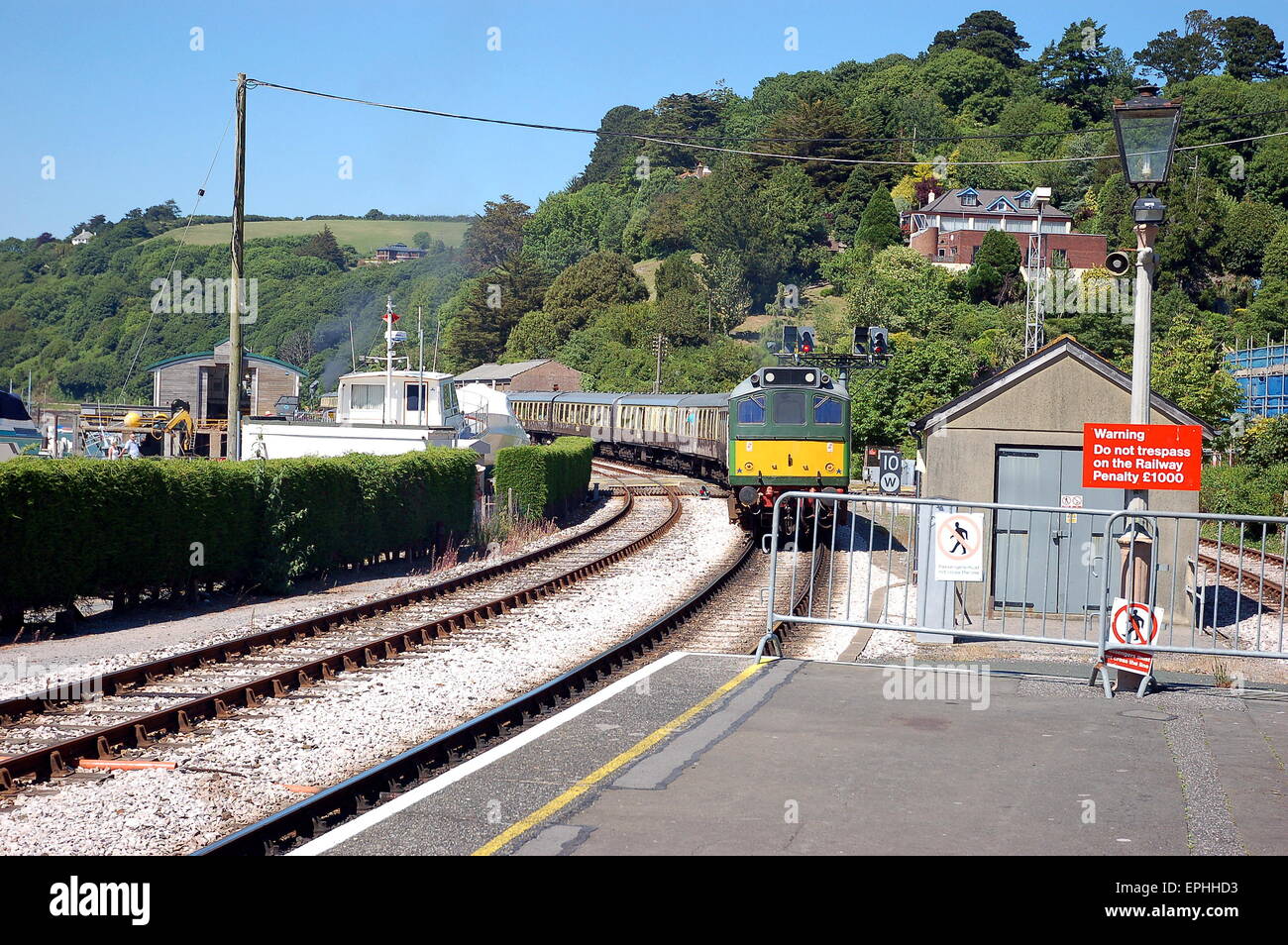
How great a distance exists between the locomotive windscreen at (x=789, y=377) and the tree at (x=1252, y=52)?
141738 millimetres

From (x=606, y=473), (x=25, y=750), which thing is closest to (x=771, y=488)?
(x=25, y=750)

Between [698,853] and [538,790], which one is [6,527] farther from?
[698,853]

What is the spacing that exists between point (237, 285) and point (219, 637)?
30.0ft

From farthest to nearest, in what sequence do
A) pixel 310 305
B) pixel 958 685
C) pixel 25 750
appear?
pixel 310 305 < pixel 958 685 < pixel 25 750

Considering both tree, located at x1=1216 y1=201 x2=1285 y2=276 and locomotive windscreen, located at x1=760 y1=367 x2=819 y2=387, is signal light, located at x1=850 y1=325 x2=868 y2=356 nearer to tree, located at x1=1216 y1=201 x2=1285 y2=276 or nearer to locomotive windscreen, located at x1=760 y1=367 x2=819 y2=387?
locomotive windscreen, located at x1=760 y1=367 x2=819 y2=387

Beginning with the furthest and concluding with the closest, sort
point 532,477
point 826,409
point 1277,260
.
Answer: point 1277,260 < point 532,477 < point 826,409

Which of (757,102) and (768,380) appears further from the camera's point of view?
(757,102)

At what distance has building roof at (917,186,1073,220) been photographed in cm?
9706

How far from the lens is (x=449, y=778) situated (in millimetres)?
7062

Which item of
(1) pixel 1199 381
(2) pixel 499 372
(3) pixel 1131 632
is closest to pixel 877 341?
(3) pixel 1131 632

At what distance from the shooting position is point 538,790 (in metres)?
6.75

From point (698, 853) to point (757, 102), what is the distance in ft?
543

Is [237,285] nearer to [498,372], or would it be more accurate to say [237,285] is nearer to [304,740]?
[304,740]

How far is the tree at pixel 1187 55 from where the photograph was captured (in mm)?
146375
